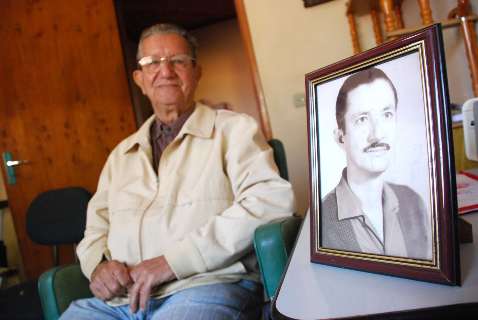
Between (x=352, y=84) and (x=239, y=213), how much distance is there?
56 cm

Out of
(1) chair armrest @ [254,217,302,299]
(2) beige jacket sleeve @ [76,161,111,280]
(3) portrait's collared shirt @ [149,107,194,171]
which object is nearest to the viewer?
(1) chair armrest @ [254,217,302,299]

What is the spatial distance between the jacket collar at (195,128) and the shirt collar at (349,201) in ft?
2.23

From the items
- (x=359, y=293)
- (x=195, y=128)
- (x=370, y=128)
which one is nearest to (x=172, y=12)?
(x=195, y=128)

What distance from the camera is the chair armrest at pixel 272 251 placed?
0.75 m

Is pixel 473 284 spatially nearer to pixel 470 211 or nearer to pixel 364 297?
pixel 364 297

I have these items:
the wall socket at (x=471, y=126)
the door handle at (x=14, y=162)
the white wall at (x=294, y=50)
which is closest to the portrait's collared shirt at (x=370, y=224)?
the wall socket at (x=471, y=126)

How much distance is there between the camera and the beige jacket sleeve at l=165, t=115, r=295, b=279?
93cm

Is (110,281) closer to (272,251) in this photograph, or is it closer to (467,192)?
(272,251)

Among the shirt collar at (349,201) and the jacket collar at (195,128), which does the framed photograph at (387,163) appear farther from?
the jacket collar at (195,128)

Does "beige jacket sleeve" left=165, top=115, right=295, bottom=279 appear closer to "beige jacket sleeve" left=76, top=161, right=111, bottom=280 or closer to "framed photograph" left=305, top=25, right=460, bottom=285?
"beige jacket sleeve" left=76, top=161, right=111, bottom=280

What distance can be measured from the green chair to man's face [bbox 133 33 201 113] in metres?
0.36

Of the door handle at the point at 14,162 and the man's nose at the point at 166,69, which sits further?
the door handle at the point at 14,162

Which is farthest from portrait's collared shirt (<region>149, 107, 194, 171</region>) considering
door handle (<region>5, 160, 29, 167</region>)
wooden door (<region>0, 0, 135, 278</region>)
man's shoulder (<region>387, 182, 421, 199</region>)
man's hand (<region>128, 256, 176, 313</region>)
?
door handle (<region>5, 160, 29, 167</region>)

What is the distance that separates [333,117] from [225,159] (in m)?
0.62
